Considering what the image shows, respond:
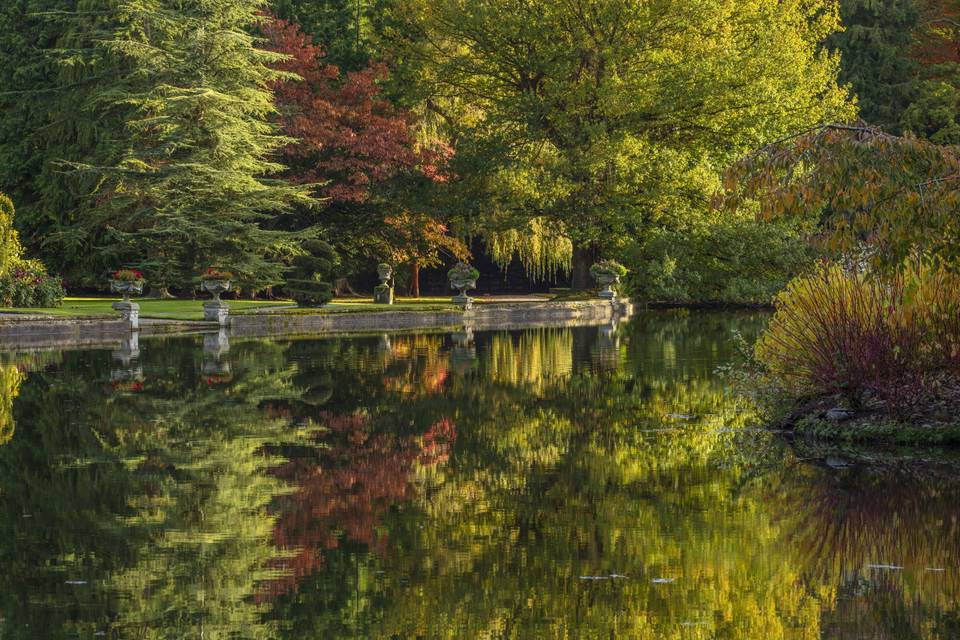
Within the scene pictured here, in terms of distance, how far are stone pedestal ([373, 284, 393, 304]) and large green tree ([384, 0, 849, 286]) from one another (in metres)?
5.03

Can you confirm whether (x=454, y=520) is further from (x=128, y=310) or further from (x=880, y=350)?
(x=128, y=310)

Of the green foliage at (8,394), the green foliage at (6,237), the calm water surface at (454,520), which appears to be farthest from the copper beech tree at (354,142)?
the calm water surface at (454,520)

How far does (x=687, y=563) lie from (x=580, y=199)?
134ft

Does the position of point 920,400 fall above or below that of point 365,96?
below

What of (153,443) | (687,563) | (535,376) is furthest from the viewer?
(535,376)

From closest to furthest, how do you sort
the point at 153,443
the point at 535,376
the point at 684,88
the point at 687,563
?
the point at 687,563
the point at 153,443
the point at 535,376
the point at 684,88

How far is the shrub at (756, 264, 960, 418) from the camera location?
590 inches

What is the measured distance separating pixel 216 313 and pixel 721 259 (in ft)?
69.5

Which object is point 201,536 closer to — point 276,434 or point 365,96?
point 276,434

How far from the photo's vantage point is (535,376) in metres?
23.7

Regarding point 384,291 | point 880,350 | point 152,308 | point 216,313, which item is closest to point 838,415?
point 880,350

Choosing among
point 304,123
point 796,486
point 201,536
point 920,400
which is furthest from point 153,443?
point 304,123

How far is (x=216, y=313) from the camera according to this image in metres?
37.8

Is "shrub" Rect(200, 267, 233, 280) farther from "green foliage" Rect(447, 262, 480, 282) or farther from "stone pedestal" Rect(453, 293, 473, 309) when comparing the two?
"green foliage" Rect(447, 262, 480, 282)
